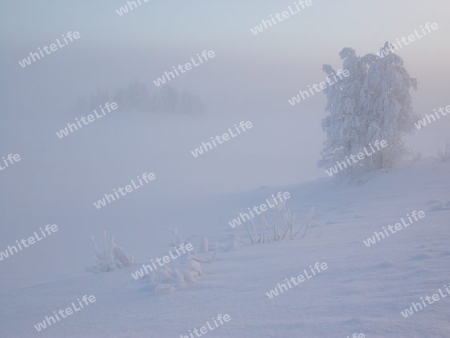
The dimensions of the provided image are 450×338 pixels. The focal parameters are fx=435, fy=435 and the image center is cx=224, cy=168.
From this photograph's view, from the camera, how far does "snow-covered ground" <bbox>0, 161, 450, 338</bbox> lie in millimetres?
3490

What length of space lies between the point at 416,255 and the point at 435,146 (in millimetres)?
28235

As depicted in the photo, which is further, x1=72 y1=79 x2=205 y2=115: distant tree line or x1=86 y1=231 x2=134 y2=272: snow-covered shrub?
x1=72 y1=79 x2=205 y2=115: distant tree line

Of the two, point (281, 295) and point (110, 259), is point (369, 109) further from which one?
point (281, 295)

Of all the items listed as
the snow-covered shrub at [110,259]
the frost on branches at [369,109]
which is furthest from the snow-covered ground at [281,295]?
the frost on branches at [369,109]

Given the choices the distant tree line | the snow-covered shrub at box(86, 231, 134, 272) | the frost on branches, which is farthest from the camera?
the distant tree line

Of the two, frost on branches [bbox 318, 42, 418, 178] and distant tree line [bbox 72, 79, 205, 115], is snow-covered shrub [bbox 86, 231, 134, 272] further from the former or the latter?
distant tree line [bbox 72, 79, 205, 115]

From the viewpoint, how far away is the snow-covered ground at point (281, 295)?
11.5 feet

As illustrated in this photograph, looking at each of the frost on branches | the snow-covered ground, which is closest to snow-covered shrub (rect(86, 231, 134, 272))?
the snow-covered ground

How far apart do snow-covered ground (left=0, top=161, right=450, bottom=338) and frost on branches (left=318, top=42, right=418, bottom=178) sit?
11.0 meters

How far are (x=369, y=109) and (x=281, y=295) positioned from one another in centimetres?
1536

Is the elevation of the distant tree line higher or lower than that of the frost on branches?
higher

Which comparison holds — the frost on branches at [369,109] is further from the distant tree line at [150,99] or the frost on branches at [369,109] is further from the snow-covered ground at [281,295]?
the distant tree line at [150,99]

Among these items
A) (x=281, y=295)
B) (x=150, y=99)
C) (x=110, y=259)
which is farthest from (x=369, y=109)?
(x=150, y=99)

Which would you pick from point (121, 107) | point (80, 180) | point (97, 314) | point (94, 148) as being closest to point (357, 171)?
point (80, 180)
